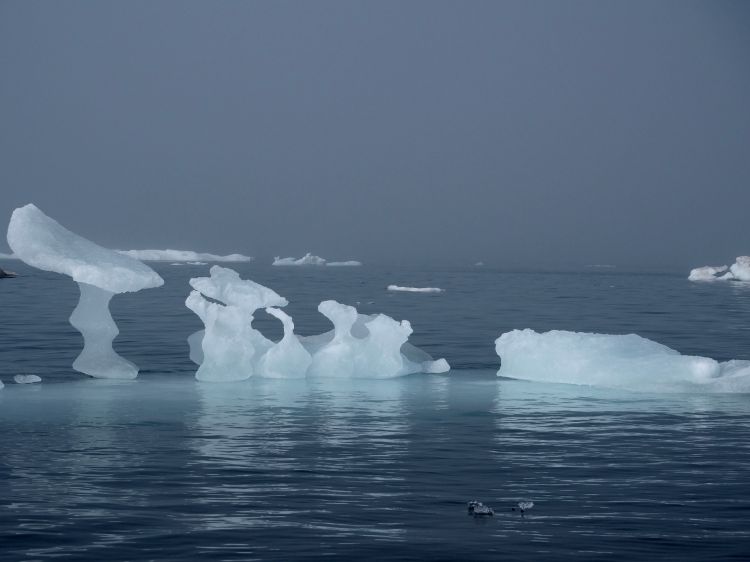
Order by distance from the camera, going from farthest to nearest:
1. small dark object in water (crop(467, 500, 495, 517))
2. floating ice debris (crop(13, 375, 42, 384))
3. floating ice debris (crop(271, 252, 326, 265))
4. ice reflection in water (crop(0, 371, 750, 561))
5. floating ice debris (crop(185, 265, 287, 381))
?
floating ice debris (crop(271, 252, 326, 265)), floating ice debris (crop(185, 265, 287, 381)), floating ice debris (crop(13, 375, 42, 384)), small dark object in water (crop(467, 500, 495, 517)), ice reflection in water (crop(0, 371, 750, 561))

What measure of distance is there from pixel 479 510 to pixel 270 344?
13954 millimetres

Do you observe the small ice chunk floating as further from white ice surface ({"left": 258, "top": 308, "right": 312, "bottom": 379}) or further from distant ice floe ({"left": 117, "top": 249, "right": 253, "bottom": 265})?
distant ice floe ({"left": 117, "top": 249, "right": 253, "bottom": 265})

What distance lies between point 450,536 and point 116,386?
526 inches

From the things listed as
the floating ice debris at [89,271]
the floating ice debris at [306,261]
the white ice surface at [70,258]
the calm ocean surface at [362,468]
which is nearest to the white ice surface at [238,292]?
the floating ice debris at [89,271]

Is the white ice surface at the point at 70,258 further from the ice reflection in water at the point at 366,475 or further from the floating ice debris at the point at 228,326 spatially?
the ice reflection in water at the point at 366,475

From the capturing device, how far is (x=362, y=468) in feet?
45.2

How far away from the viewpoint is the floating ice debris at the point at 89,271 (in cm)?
2205

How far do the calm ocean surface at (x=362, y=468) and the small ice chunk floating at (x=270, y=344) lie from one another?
0.77m

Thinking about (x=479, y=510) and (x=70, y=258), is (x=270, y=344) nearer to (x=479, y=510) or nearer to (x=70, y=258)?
(x=70, y=258)

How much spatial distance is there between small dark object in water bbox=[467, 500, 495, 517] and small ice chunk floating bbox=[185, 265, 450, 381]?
12356 millimetres

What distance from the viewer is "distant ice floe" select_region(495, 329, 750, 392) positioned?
21875 millimetres

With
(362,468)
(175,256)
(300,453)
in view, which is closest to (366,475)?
(362,468)

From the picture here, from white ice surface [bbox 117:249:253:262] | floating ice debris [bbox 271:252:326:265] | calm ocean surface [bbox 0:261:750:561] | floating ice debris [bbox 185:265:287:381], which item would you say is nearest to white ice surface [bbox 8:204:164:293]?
floating ice debris [bbox 185:265:287:381]

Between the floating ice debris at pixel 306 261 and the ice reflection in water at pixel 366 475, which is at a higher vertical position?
the floating ice debris at pixel 306 261
